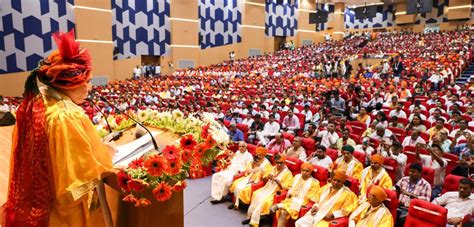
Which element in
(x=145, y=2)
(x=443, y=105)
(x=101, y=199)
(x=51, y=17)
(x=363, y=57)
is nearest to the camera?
(x=101, y=199)

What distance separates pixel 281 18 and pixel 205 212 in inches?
1060

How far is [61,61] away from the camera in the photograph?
1.41 m

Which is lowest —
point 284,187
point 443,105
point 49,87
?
point 284,187

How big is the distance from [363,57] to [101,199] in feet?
61.9

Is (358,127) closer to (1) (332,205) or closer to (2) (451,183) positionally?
(2) (451,183)

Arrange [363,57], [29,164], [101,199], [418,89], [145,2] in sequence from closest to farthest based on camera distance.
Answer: [29,164], [101,199], [418,89], [363,57], [145,2]

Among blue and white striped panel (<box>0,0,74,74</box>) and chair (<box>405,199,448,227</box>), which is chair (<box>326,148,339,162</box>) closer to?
chair (<box>405,199,448,227</box>)

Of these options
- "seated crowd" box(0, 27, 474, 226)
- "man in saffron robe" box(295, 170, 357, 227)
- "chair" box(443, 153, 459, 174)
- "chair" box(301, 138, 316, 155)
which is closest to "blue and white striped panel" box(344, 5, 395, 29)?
"seated crowd" box(0, 27, 474, 226)

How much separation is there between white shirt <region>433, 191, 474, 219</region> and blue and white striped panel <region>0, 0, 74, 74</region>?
1587cm

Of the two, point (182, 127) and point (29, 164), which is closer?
point (29, 164)

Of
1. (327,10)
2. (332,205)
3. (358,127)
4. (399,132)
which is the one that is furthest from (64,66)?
(327,10)

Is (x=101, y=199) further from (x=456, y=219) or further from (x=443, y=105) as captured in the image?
(x=443, y=105)

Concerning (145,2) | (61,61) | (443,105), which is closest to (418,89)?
(443,105)

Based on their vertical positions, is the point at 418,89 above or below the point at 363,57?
below
